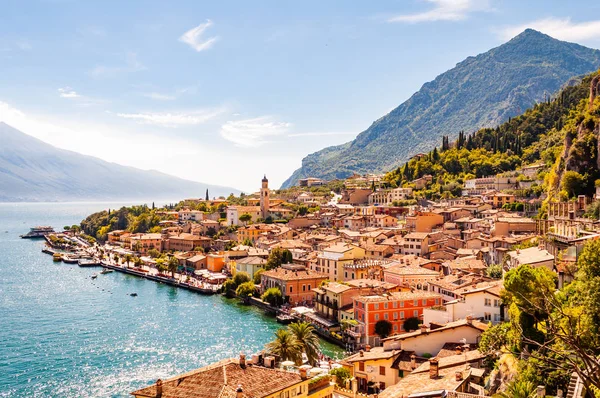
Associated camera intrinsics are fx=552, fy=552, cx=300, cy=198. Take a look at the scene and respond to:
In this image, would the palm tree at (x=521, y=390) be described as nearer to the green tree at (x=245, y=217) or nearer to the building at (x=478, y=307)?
the building at (x=478, y=307)

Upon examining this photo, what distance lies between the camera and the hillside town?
2289 cm

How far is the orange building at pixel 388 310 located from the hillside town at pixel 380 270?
7 centimetres

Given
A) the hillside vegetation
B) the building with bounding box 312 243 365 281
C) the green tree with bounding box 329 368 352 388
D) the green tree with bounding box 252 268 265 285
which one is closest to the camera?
the green tree with bounding box 329 368 352 388

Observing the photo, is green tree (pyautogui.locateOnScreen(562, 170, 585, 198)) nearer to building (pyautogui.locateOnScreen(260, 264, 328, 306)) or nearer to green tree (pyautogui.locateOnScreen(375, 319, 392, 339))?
green tree (pyautogui.locateOnScreen(375, 319, 392, 339))

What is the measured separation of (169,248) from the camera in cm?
9806

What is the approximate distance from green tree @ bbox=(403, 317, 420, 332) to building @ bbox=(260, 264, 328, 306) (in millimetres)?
16814

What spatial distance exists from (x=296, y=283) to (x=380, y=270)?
28.5 feet

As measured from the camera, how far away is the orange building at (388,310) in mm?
38125

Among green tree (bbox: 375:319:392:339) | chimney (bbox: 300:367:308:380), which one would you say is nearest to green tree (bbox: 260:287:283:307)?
green tree (bbox: 375:319:392:339)

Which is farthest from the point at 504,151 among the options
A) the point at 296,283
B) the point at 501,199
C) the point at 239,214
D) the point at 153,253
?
the point at 153,253

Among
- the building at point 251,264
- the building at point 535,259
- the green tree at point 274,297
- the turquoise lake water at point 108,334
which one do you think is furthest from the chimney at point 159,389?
the building at point 251,264

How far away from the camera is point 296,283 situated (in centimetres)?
5438

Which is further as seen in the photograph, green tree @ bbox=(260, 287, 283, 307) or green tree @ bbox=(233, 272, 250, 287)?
green tree @ bbox=(233, 272, 250, 287)

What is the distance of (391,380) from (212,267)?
173ft
